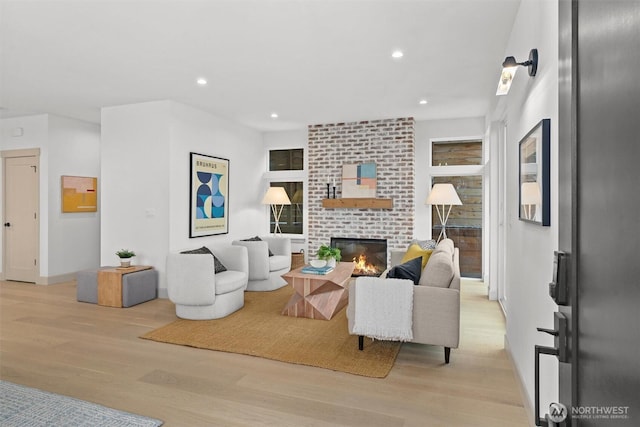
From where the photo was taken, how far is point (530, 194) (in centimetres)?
227

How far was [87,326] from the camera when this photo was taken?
4105mm

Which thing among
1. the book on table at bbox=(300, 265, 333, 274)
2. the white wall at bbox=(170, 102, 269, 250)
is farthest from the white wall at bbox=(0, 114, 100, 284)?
the book on table at bbox=(300, 265, 333, 274)

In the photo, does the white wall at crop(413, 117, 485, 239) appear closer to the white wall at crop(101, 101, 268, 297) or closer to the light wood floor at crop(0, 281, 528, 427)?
the light wood floor at crop(0, 281, 528, 427)

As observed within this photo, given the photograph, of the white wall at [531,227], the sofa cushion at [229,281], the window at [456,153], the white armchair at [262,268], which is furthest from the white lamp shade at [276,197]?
the white wall at [531,227]

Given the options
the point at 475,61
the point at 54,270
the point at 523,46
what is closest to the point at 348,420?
the point at 523,46

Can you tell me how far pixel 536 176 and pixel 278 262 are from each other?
4353 millimetres

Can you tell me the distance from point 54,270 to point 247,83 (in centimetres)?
460

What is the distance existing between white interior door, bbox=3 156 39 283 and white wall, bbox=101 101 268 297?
62.8 inches

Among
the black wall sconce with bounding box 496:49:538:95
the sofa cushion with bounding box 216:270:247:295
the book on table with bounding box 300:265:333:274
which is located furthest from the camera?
the book on table with bounding box 300:265:333:274

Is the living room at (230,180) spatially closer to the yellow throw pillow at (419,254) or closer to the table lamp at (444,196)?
the table lamp at (444,196)

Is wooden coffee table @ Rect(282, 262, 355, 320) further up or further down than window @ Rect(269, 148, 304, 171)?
further down

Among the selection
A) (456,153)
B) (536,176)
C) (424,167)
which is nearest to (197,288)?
(536,176)

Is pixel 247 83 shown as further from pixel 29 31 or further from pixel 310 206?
pixel 310 206

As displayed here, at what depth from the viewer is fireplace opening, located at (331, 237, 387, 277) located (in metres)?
6.82
